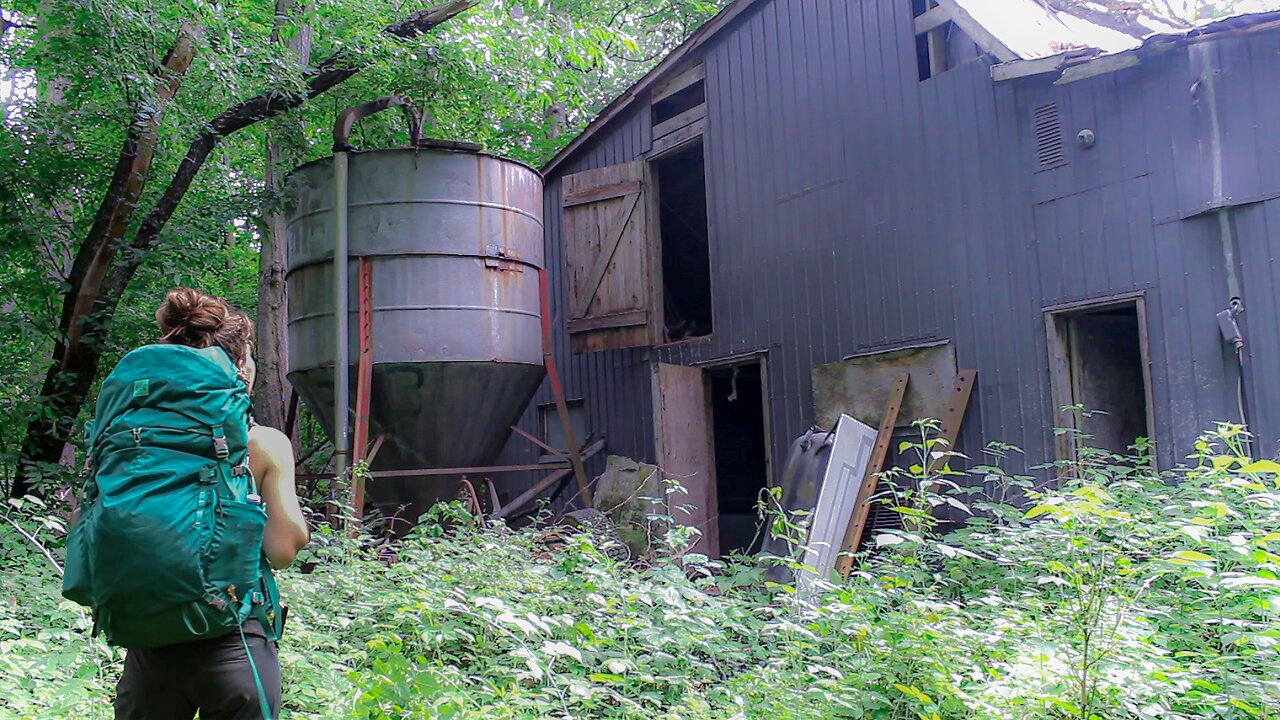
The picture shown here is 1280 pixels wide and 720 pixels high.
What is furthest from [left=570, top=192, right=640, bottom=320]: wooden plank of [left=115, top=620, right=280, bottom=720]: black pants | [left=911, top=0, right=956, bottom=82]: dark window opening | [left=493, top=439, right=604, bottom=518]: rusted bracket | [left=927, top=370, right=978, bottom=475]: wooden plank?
[left=115, top=620, right=280, bottom=720]: black pants

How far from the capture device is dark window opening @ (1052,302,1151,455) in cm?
673

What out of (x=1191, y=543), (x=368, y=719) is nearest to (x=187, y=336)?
(x=368, y=719)

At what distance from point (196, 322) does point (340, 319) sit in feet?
21.1

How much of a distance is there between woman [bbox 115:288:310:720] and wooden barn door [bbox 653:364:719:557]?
669cm

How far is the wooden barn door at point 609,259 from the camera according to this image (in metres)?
9.91

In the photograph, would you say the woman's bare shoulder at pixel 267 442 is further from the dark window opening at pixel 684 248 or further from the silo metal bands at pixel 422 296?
the dark window opening at pixel 684 248

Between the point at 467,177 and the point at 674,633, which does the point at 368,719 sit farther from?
the point at 467,177

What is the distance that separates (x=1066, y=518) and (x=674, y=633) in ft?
5.52

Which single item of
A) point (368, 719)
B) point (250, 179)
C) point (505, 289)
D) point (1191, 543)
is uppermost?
point (250, 179)

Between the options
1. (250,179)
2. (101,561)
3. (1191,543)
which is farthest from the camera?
(250,179)

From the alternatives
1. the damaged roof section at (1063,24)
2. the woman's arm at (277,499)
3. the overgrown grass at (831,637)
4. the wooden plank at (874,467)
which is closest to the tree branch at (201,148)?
the overgrown grass at (831,637)

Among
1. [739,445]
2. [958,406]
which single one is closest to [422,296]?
[958,406]

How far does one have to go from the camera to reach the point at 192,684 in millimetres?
2230

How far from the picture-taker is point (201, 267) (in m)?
9.09
